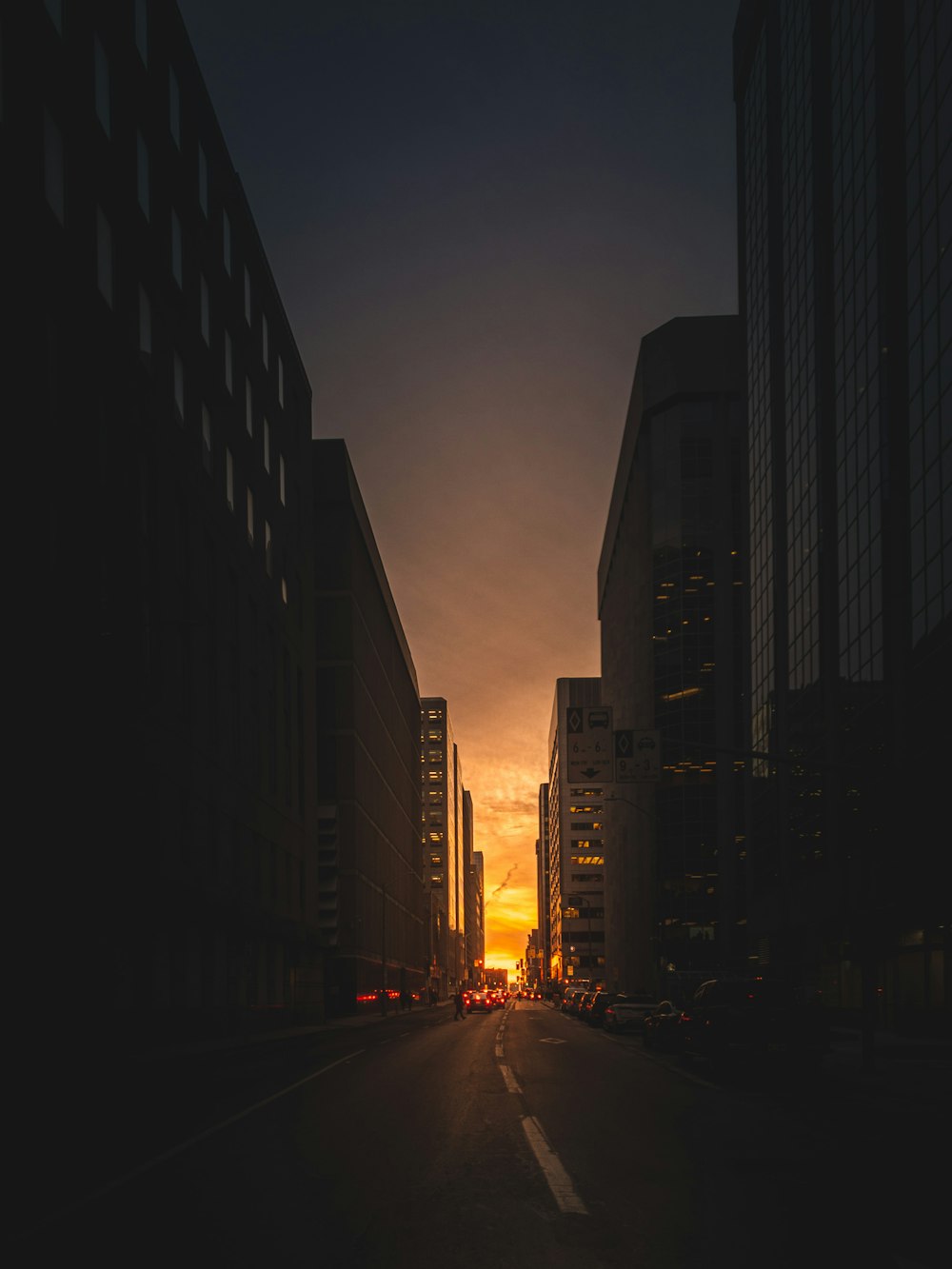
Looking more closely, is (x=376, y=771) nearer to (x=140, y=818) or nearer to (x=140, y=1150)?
(x=140, y=818)

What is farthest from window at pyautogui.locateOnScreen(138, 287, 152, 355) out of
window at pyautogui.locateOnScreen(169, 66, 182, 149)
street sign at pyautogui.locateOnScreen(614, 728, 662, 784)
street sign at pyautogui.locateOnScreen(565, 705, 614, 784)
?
street sign at pyautogui.locateOnScreen(614, 728, 662, 784)

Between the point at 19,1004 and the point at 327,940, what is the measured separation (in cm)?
5627

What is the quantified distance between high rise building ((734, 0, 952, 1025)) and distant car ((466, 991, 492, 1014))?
80.5ft

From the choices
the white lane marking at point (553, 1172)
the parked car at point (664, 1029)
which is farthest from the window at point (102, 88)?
the white lane marking at point (553, 1172)

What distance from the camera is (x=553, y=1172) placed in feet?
35.8

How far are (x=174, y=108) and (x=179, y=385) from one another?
978 cm

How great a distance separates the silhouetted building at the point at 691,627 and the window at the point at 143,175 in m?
64.0

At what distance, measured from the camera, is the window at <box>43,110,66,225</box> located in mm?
31688

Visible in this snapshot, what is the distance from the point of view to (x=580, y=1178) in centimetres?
1058

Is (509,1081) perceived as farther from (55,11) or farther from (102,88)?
(102,88)

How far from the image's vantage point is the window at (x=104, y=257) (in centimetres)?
3609

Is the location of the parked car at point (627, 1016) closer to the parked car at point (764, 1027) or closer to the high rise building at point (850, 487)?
the high rise building at point (850, 487)

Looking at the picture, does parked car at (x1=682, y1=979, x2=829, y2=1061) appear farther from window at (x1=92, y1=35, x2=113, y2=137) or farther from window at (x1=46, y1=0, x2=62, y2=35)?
window at (x1=92, y1=35, x2=113, y2=137)

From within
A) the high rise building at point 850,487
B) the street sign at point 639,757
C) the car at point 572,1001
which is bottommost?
the car at point 572,1001
